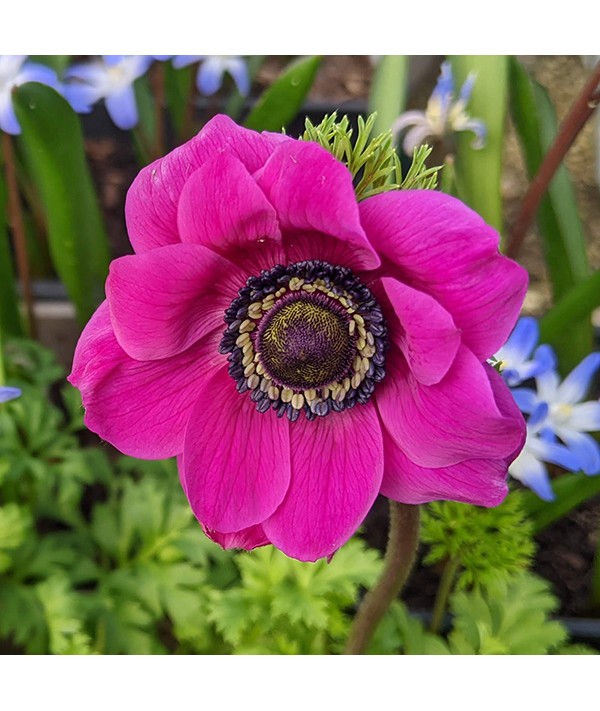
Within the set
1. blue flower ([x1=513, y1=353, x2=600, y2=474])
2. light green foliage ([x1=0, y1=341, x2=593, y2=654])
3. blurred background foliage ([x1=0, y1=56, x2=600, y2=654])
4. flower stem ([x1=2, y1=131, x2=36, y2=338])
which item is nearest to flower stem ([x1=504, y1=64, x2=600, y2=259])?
blurred background foliage ([x1=0, y1=56, x2=600, y2=654])

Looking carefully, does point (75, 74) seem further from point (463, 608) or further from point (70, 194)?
point (463, 608)

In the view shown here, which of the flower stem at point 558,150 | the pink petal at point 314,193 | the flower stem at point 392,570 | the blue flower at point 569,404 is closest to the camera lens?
the pink petal at point 314,193

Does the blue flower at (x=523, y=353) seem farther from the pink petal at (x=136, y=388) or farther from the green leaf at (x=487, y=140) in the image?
the pink petal at (x=136, y=388)

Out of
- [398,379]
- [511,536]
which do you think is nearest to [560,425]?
[511,536]

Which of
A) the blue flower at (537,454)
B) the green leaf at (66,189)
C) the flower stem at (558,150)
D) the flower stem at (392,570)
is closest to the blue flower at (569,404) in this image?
the blue flower at (537,454)

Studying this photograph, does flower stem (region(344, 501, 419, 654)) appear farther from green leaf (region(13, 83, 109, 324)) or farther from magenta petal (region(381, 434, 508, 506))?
green leaf (region(13, 83, 109, 324))

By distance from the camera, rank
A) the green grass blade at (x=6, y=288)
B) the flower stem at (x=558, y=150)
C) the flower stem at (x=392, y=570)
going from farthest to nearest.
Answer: the green grass blade at (x=6, y=288) < the flower stem at (x=558, y=150) < the flower stem at (x=392, y=570)
